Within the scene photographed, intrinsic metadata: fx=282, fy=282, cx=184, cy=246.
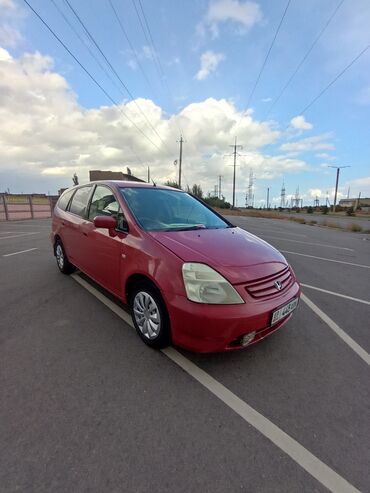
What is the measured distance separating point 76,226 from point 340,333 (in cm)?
406

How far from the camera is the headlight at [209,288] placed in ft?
7.98

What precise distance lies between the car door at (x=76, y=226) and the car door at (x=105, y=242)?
0.19m

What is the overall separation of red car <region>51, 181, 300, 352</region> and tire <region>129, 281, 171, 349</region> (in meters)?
0.01

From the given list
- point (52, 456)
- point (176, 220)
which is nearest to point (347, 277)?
point (176, 220)

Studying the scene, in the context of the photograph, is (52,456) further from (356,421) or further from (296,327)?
(296,327)

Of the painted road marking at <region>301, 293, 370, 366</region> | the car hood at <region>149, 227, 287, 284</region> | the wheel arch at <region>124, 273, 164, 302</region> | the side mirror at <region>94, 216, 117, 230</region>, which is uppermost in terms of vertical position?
the side mirror at <region>94, 216, 117, 230</region>

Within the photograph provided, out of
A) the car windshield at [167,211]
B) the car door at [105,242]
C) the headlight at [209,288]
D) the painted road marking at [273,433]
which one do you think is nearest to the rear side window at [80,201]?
the car door at [105,242]

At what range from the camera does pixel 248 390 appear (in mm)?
2416

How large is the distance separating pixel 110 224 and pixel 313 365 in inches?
103

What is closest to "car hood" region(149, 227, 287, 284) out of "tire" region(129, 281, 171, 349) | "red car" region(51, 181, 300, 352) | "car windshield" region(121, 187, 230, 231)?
"red car" region(51, 181, 300, 352)

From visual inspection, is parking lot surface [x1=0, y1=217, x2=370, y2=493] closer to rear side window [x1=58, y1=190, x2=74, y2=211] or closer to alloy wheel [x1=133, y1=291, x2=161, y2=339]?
alloy wheel [x1=133, y1=291, x2=161, y2=339]

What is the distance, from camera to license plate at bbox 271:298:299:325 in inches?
103

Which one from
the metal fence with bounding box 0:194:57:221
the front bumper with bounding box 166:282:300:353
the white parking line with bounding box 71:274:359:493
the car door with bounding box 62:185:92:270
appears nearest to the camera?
A: the white parking line with bounding box 71:274:359:493

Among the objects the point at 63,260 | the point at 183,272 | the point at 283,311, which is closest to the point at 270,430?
the point at 283,311
